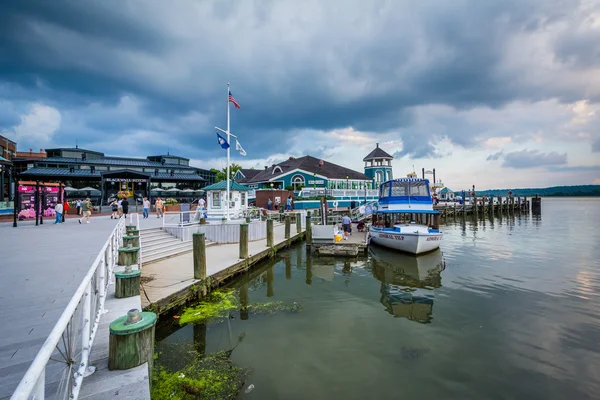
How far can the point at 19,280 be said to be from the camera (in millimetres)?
7340

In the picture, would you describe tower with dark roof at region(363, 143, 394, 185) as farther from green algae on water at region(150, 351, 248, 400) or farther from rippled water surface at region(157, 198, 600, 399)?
green algae on water at region(150, 351, 248, 400)

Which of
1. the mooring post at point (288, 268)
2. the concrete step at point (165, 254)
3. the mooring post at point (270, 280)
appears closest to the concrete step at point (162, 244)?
the concrete step at point (165, 254)

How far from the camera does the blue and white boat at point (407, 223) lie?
17.6m

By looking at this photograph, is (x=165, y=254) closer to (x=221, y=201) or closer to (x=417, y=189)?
(x=221, y=201)

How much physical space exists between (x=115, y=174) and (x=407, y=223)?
30.6 meters

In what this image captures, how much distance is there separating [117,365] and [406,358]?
227 inches

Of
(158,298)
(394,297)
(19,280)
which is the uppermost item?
(19,280)

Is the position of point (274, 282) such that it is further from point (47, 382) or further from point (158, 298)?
point (47, 382)

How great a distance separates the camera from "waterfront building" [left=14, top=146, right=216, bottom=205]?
39000 mm

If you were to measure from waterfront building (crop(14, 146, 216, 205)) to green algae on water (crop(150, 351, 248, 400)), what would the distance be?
32.1m

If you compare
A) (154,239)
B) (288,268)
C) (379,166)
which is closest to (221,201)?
(154,239)

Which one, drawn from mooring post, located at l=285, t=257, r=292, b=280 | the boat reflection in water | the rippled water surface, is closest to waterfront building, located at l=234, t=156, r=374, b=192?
the boat reflection in water

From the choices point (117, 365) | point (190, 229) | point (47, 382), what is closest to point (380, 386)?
point (117, 365)

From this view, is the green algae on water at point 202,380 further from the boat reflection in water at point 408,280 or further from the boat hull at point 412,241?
the boat hull at point 412,241
